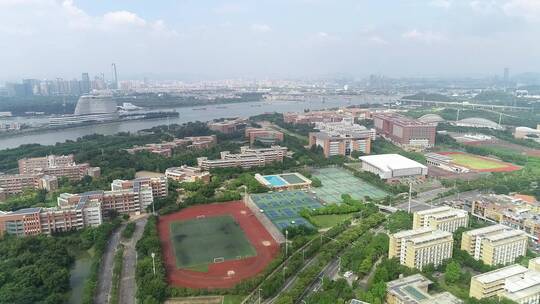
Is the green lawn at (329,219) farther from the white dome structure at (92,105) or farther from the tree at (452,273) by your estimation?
the white dome structure at (92,105)

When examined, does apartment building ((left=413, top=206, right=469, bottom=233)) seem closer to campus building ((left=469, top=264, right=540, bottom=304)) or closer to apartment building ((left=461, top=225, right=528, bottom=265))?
apartment building ((left=461, top=225, right=528, bottom=265))

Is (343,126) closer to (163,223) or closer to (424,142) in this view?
(424,142)

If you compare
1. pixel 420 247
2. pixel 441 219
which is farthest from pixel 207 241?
pixel 441 219

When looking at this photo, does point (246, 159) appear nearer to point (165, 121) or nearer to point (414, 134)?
point (414, 134)

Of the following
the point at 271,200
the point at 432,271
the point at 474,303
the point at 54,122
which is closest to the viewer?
the point at 474,303

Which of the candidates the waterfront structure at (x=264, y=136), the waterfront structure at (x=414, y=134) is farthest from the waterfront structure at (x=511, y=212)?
the waterfront structure at (x=264, y=136)

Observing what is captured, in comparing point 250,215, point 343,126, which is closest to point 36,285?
point 250,215
